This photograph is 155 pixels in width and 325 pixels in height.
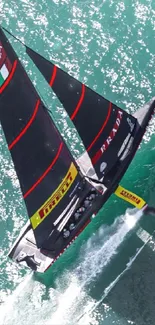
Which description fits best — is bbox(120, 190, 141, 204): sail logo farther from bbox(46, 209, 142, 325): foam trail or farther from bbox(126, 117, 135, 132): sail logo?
bbox(126, 117, 135, 132): sail logo

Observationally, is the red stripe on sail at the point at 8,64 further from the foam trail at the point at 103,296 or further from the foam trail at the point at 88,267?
the foam trail at the point at 103,296

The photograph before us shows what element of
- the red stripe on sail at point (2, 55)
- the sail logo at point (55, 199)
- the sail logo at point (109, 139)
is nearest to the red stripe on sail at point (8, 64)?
the red stripe on sail at point (2, 55)

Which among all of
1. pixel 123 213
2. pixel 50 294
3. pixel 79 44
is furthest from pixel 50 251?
pixel 79 44

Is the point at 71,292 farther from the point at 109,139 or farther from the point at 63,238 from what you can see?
the point at 109,139

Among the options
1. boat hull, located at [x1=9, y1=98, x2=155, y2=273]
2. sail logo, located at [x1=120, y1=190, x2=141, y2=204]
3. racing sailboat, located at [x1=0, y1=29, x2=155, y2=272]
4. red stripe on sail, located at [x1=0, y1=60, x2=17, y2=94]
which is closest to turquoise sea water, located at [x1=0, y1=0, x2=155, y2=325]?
sail logo, located at [x1=120, y1=190, x2=141, y2=204]

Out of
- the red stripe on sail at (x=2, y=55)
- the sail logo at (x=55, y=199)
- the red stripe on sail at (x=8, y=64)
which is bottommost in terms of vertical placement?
the sail logo at (x=55, y=199)

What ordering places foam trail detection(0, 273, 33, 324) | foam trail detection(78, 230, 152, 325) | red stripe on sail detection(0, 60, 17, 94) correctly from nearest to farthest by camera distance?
red stripe on sail detection(0, 60, 17, 94)
foam trail detection(78, 230, 152, 325)
foam trail detection(0, 273, 33, 324)

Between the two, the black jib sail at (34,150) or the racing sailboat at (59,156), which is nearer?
the black jib sail at (34,150)

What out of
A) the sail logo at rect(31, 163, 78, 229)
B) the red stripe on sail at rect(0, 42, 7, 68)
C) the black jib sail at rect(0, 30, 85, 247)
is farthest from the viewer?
the sail logo at rect(31, 163, 78, 229)
